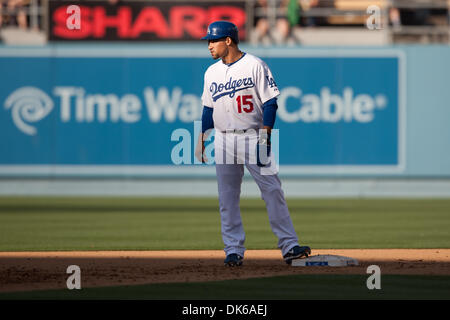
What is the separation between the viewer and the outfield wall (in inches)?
881

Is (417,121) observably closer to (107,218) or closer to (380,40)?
(380,40)

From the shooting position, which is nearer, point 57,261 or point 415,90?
point 57,261

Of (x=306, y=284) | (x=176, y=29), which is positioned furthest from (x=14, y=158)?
(x=306, y=284)

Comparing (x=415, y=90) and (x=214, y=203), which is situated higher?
(x=415, y=90)

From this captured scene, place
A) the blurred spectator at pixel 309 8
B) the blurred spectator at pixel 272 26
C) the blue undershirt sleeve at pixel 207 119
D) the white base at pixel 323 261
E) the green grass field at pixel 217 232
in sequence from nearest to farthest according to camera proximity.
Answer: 1. the green grass field at pixel 217 232
2. the white base at pixel 323 261
3. the blue undershirt sleeve at pixel 207 119
4. the blurred spectator at pixel 272 26
5. the blurred spectator at pixel 309 8

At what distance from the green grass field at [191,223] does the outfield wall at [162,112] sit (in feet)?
5.40

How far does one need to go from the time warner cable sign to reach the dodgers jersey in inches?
538

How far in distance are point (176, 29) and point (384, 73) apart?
4.84 metres

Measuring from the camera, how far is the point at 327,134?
22469 mm

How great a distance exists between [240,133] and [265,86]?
47 centimetres

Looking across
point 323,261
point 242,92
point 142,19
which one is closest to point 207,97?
point 242,92

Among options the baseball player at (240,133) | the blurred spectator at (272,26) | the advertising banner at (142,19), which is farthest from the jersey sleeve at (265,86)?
the blurred spectator at (272,26)

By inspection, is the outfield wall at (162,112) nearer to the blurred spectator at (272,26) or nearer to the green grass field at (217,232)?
the blurred spectator at (272,26)

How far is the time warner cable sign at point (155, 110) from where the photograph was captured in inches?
881
